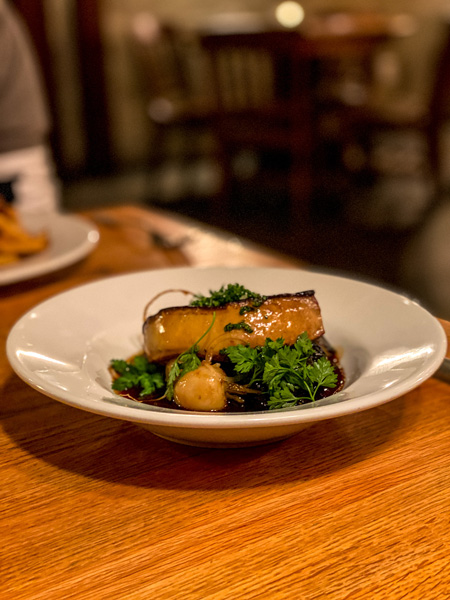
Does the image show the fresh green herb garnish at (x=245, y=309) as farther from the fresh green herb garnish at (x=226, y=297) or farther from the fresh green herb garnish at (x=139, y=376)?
the fresh green herb garnish at (x=139, y=376)

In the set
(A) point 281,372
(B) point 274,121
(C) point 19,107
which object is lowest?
(B) point 274,121

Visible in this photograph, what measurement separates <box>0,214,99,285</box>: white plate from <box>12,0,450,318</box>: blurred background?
2.29 m

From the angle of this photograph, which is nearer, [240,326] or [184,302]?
[240,326]

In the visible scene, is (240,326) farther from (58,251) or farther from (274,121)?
(274,121)

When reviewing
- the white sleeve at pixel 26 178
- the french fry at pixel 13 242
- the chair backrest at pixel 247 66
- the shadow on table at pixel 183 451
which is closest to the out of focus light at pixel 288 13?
the chair backrest at pixel 247 66

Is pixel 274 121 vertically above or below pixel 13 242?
below

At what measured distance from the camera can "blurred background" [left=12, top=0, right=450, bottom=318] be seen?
4.30 metres

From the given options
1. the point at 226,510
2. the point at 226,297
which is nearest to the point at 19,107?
the point at 226,297

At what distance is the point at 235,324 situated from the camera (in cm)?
74

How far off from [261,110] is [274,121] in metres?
0.18

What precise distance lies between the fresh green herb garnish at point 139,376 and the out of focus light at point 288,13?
6592mm

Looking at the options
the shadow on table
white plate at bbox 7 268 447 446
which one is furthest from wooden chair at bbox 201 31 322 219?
the shadow on table

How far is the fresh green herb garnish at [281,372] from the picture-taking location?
69 centimetres

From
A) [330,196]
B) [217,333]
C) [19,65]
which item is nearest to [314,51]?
[330,196]
